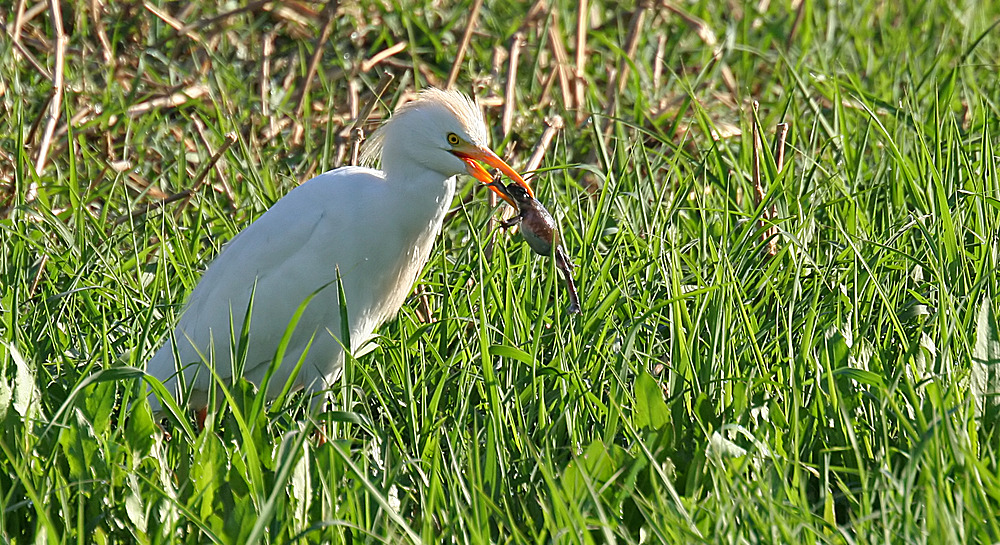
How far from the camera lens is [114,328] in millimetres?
3021

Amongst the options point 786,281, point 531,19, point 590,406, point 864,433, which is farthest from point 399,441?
point 531,19

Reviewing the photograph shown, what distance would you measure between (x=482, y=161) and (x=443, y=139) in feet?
0.40

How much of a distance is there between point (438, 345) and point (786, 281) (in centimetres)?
96

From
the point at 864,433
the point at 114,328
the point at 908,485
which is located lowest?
the point at 114,328

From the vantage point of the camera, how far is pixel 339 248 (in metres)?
3.10

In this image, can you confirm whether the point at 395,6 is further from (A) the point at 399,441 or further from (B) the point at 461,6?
(A) the point at 399,441

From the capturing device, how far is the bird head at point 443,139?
2.97 m

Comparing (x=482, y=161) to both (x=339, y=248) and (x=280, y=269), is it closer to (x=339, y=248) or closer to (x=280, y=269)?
(x=339, y=248)

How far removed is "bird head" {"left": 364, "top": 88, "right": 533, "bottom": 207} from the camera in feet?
9.75

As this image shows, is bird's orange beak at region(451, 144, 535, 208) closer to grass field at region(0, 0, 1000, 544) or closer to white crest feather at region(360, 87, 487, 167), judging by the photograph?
white crest feather at region(360, 87, 487, 167)

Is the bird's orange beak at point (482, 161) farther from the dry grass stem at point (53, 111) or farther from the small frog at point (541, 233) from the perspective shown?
the dry grass stem at point (53, 111)

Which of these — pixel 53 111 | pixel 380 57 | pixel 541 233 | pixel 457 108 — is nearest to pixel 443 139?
pixel 457 108

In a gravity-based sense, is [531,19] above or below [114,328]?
above

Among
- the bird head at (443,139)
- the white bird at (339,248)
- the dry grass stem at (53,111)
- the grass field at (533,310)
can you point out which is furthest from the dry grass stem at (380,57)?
the bird head at (443,139)
